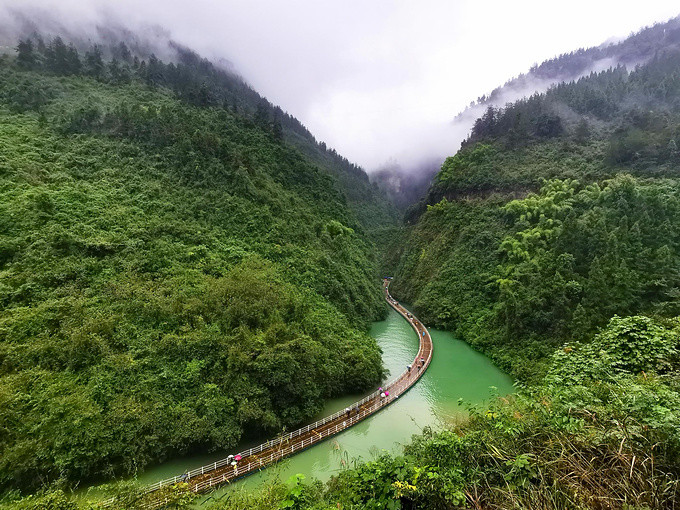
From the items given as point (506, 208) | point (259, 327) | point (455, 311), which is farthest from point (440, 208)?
point (259, 327)

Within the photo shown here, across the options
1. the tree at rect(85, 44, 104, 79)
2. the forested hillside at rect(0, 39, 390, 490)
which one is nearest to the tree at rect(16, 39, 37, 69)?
the forested hillside at rect(0, 39, 390, 490)

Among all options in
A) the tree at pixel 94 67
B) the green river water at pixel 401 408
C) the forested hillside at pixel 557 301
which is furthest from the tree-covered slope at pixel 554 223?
the tree at pixel 94 67

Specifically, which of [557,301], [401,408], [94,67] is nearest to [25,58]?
[94,67]

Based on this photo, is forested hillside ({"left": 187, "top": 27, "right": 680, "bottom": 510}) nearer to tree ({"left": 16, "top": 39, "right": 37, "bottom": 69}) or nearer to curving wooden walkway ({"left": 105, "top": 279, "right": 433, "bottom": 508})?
curving wooden walkway ({"left": 105, "top": 279, "right": 433, "bottom": 508})

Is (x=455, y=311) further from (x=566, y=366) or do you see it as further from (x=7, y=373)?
(x=7, y=373)

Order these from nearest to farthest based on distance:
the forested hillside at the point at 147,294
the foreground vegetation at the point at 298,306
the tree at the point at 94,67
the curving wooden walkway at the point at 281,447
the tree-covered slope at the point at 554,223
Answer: the foreground vegetation at the point at 298,306, the curving wooden walkway at the point at 281,447, the forested hillside at the point at 147,294, the tree-covered slope at the point at 554,223, the tree at the point at 94,67

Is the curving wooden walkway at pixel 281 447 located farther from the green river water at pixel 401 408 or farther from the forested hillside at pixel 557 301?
the forested hillside at pixel 557 301

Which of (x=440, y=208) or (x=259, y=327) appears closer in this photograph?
(x=259, y=327)
